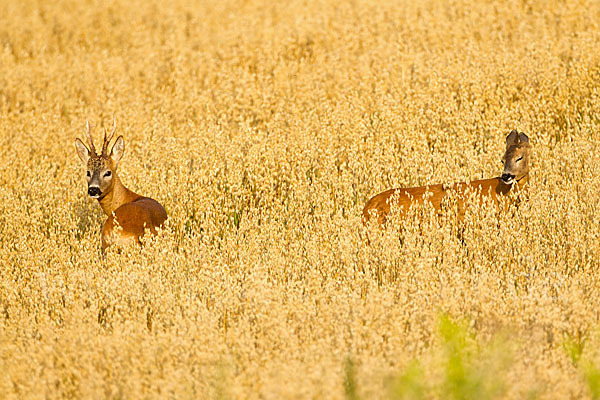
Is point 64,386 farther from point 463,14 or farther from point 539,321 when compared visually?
point 463,14

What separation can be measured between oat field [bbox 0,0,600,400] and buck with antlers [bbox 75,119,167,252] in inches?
8.7

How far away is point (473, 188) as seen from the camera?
6914mm

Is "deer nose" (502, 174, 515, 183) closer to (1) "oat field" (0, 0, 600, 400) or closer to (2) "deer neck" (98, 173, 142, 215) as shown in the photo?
(1) "oat field" (0, 0, 600, 400)

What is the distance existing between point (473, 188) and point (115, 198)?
3177 millimetres

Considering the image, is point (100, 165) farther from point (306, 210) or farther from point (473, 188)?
point (473, 188)

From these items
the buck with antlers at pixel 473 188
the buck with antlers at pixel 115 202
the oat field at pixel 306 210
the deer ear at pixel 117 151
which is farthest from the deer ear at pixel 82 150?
the buck with antlers at pixel 473 188

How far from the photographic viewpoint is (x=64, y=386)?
4.20 m

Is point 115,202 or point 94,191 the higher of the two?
point 115,202

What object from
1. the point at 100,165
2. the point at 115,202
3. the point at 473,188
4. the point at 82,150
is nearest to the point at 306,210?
the point at 473,188

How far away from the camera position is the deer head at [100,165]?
6.93m

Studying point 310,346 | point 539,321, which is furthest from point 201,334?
point 539,321

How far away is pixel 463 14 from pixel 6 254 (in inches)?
338

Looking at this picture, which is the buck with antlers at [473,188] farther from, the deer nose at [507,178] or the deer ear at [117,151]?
the deer ear at [117,151]

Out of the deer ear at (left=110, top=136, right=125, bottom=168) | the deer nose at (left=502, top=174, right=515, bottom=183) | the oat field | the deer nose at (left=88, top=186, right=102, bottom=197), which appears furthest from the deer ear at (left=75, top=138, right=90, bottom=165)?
the deer nose at (left=502, top=174, right=515, bottom=183)
